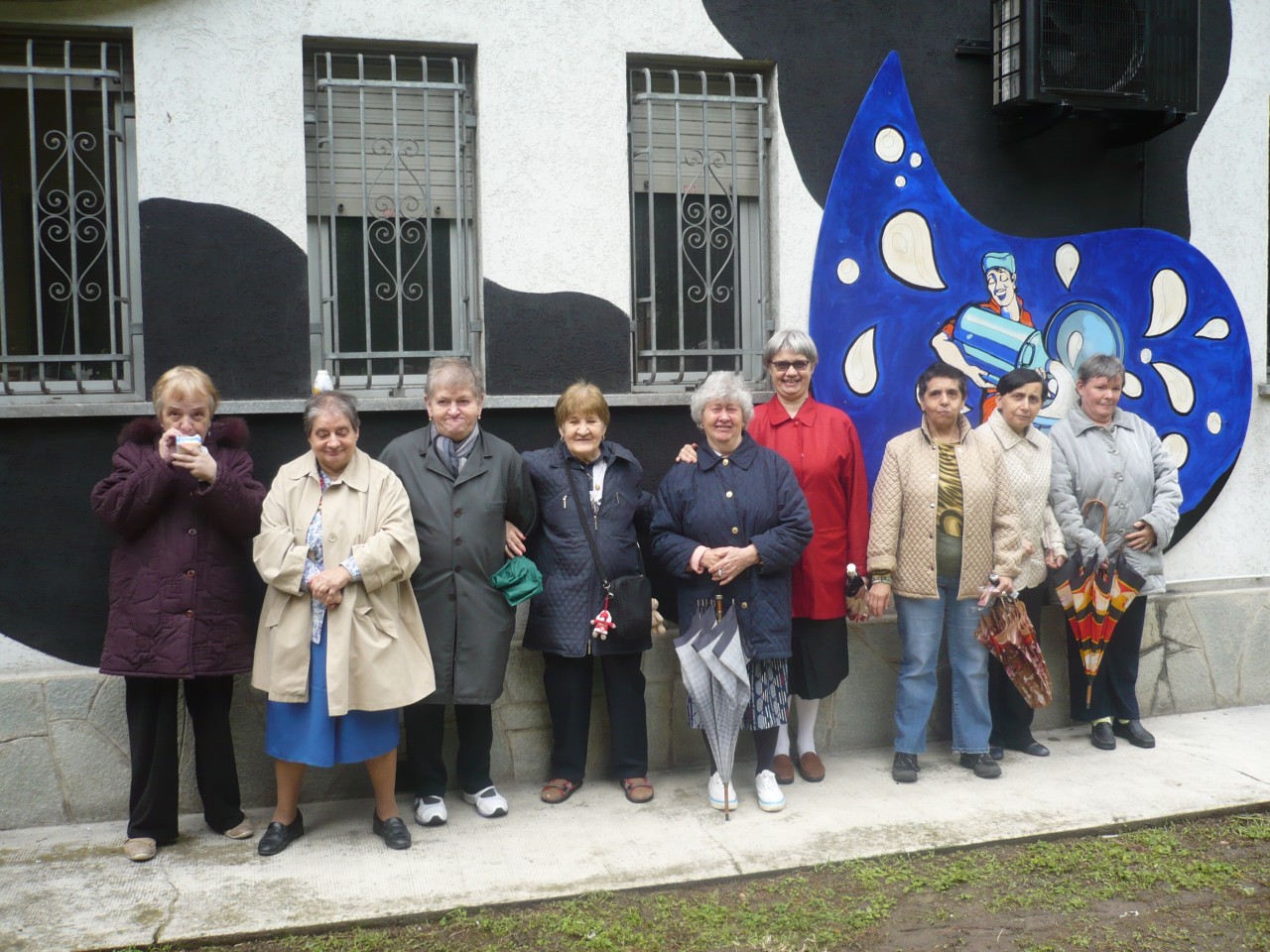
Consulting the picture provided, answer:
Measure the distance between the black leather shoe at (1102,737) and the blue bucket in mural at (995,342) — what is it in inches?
69.5

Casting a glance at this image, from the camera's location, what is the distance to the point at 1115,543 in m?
5.45

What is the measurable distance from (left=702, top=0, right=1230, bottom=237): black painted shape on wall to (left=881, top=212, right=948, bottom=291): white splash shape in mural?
0.30m

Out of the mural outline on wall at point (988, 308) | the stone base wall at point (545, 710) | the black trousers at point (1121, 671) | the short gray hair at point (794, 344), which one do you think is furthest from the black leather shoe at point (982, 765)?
the short gray hair at point (794, 344)

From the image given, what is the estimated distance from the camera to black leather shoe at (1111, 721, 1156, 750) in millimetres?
5523

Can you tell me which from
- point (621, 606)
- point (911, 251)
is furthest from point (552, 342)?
point (911, 251)

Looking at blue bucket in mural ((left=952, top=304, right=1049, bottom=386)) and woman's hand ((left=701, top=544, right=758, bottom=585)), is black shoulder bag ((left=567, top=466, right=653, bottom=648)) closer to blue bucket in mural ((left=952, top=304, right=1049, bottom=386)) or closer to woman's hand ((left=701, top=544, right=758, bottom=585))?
woman's hand ((left=701, top=544, right=758, bottom=585))

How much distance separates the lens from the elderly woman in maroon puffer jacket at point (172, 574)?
4.12m

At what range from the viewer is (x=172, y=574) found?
417 centimetres

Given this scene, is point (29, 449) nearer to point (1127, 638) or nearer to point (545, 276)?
point (545, 276)

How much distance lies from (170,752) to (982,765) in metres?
3.41

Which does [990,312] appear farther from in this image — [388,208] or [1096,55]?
[388,208]

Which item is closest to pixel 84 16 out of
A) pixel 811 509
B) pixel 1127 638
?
pixel 811 509

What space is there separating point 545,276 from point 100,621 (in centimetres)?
239

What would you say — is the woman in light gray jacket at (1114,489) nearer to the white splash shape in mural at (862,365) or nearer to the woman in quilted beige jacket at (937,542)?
the woman in quilted beige jacket at (937,542)
